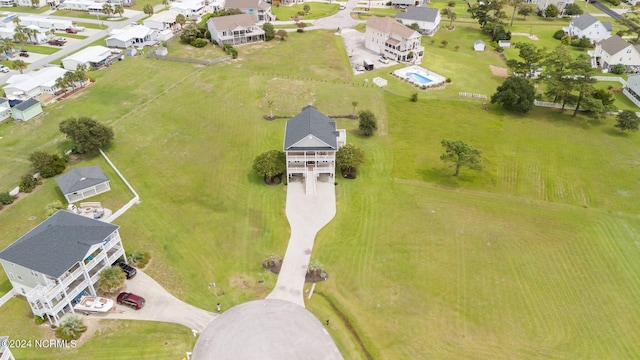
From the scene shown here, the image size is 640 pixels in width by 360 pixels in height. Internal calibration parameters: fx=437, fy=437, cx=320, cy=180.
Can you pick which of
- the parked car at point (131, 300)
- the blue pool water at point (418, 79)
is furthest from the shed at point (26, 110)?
the blue pool water at point (418, 79)

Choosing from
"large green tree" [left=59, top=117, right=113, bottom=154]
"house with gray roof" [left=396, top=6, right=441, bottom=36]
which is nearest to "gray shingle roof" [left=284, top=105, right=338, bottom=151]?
"large green tree" [left=59, top=117, right=113, bottom=154]

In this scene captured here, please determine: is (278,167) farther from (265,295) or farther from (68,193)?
(68,193)

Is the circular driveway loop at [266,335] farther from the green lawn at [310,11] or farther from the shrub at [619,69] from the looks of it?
the green lawn at [310,11]

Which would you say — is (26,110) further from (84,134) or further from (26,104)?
(84,134)

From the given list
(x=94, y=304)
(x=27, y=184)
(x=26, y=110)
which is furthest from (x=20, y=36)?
(x=94, y=304)

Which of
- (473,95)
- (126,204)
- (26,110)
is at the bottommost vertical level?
(126,204)
